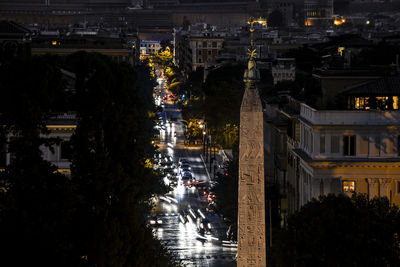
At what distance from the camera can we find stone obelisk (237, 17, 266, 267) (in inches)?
1359

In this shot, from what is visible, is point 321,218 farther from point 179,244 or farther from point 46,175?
point 179,244

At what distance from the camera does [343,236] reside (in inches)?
1763

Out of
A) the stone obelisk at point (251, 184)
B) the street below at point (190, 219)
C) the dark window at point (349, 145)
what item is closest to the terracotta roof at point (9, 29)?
the street below at point (190, 219)

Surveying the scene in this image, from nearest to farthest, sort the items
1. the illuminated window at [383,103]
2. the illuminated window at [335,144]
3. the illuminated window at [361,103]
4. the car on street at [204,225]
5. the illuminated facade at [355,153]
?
the illuminated facade at [355,153] → the illuminated window at [335,144] → the illuminated window at [383,103] → the illuminated window at [361,103] → the car on street at [204,225]

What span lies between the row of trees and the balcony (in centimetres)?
808

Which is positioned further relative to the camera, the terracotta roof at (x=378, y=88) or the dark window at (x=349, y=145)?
the terracotta roof at (x=378, y=88)

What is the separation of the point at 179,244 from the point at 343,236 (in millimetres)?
20710

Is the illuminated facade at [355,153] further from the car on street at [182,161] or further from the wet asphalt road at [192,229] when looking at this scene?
the car on street at [182,161]

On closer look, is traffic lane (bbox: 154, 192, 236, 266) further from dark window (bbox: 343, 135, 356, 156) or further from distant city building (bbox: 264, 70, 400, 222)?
dark window (bbox: 343, 135, 356, 156)

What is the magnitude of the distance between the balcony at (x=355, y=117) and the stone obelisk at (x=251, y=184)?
20.8 m

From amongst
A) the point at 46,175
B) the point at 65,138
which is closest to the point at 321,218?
the point at 46,175

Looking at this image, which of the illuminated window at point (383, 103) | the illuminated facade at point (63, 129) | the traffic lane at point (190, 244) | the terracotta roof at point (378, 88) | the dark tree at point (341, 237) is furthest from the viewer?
the illuminated facade at point (63, 129)

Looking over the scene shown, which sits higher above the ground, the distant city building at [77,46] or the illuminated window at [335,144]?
the distant city building at [77,46]

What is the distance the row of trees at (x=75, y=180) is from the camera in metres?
42.0
